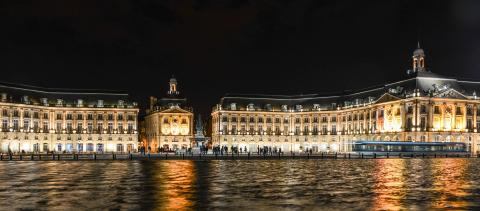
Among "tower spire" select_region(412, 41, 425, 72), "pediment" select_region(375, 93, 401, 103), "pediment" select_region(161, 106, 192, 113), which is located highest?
"tower spire" select_region(412, 41, 425, 72)

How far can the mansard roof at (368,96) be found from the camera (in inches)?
5123

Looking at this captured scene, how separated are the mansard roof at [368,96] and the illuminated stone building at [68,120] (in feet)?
103

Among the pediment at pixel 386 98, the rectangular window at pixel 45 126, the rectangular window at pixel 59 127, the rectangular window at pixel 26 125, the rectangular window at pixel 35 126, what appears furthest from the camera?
the rectangular window at pixel 59 127

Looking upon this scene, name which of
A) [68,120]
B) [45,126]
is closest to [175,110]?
[68,120]

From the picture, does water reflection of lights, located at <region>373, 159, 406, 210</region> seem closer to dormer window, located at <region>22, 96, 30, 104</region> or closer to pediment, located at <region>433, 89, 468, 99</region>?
pediment, located at <region>433, 89, 468, 99</region>

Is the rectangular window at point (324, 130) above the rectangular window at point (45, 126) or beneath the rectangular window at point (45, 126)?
beneath

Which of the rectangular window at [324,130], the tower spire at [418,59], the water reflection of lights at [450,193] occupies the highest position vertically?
the tower spire at [418,59]

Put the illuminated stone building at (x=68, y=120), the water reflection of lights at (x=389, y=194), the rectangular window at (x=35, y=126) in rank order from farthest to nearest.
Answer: the rectangular window at (x=35, y=126) → the illuminated stone building at (x=68, y=120) → the water reflection of lights at (x=389, y=194)

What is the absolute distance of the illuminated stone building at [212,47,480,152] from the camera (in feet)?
420

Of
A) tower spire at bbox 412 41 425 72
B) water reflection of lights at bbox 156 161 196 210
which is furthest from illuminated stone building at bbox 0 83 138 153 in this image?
water reflection of lights at bbox 156 161 196 210

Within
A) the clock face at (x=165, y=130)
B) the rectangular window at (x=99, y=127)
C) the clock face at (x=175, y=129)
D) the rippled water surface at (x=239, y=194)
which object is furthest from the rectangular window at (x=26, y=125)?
the rippled water surface at (x=239, y=194)

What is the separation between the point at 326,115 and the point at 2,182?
13597 centimetres

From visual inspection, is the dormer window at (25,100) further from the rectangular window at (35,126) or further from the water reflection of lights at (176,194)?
the water reflection of lights at (176,194)

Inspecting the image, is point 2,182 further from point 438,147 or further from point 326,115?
point 326,115
